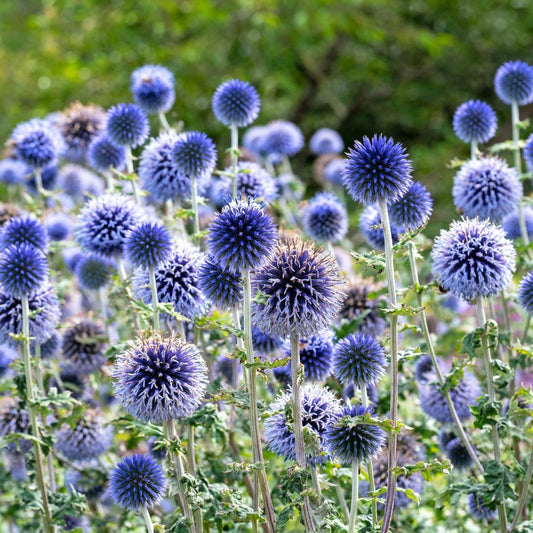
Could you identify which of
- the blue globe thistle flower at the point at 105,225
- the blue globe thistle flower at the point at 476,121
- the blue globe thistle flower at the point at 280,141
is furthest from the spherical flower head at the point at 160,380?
the blue globe thistle flower at the point at 280,141

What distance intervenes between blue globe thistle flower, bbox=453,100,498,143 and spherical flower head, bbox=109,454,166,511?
8.74 ft

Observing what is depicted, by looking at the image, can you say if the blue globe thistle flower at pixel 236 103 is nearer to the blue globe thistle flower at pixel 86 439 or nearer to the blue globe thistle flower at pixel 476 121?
the blue globe thistle flower at pixel 476 121

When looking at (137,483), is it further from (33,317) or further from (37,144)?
(37,144)

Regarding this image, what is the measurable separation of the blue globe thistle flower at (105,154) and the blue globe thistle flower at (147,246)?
1576mm

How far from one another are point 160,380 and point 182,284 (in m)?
0.71

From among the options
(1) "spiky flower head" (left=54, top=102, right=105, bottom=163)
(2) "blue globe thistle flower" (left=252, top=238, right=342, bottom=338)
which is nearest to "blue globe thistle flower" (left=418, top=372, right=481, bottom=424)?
(2) "blue globe thistle flower" (left=252, top=238, right=342, bottom=338)

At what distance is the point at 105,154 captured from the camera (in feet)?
15.0

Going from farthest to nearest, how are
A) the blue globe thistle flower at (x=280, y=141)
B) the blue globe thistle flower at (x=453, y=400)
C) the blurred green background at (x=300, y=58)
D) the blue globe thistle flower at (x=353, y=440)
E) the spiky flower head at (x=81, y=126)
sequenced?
the blurred green background at (x=300, y=58) < the blue globe thistle flower at (x=280, y=141) < the spiky flower head at (x=81, y=126) < the blue globe thistle flower at (x=453, y=400) < the blue globe thistle flower at (x=353, y=440)

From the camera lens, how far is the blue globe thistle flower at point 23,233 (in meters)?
3.64

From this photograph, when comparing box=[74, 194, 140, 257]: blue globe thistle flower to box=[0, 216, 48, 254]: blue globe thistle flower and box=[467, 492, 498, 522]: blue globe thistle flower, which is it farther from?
box=[467, 492, 498, 522]: blue globe thistle flower

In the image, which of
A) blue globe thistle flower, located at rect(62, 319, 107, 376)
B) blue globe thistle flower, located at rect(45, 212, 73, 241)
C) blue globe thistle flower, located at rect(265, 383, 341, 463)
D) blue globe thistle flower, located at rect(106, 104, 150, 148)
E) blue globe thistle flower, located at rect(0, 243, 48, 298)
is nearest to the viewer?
blue globe thistle flower, located at rect(265, 383, 341, 463)

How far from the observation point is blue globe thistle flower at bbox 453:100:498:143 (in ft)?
13.7

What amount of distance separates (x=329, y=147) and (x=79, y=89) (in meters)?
4.33

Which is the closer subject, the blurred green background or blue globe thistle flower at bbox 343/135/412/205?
blue globe thistle flower at bbox 343/135/412/205
